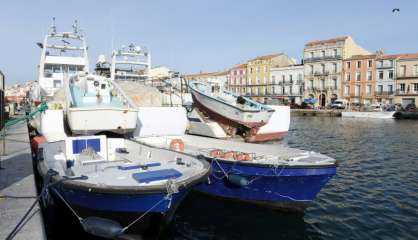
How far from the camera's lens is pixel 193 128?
24094 mm

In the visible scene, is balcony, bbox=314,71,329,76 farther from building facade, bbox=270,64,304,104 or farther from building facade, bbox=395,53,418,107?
building facade, bbox=395,53,418,107

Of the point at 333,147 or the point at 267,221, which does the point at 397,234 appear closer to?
the point at 267,221

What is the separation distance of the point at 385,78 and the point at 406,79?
372cm

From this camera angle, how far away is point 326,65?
7062 cm

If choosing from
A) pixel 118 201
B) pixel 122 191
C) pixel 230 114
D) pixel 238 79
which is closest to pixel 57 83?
Answer: pixel 230 114

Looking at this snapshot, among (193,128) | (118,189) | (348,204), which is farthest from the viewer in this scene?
(193,128)

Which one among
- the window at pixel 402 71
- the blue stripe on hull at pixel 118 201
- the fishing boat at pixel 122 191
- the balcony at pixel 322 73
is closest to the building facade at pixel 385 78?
the window at pixel 402 71

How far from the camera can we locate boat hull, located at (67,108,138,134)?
1128 cm

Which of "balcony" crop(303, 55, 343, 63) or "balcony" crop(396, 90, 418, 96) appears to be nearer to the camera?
"balcony" crop(396, 90, 418, 96)

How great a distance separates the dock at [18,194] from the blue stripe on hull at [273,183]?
16.1 ft

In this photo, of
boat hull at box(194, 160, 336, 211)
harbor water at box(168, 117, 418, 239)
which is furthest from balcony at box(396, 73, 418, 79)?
boat hull at box(194, 160, 336, 211)

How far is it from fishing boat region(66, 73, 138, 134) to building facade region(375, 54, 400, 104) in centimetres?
6298

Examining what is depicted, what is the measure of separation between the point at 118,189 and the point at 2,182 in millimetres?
3685

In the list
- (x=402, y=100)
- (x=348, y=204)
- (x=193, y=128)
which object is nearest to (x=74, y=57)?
(x=193, y=128)
